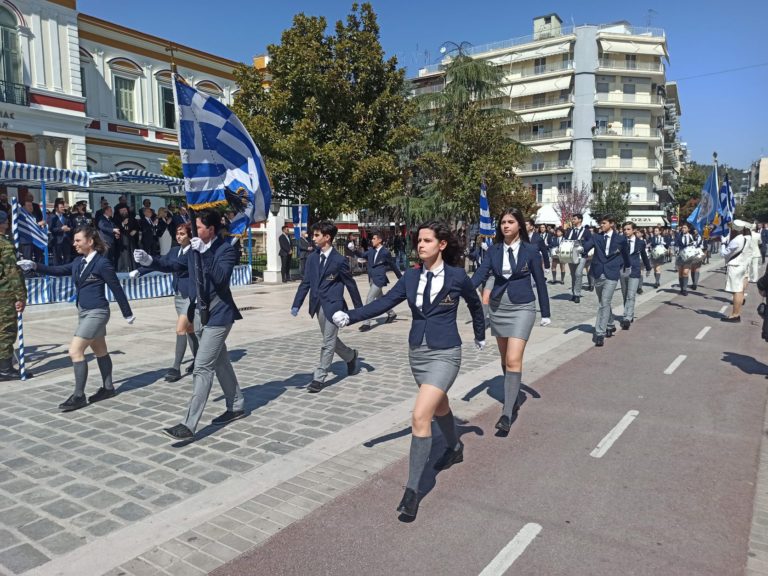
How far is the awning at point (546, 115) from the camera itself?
6356 cm

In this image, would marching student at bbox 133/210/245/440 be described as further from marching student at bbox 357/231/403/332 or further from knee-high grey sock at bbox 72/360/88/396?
marching student at bbox 357/231/403/332

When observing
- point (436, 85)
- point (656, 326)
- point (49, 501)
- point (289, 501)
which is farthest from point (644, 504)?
point (436, 85)

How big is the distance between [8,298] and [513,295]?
6.08 metres

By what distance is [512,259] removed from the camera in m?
5.97

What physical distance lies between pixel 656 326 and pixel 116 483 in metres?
10.8

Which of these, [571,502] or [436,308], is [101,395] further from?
[571,502]

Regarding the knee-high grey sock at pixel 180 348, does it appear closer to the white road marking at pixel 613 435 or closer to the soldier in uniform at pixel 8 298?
the soldier in uniform at pixel 8 298

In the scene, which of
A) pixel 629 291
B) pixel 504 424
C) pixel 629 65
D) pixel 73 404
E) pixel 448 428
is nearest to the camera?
pixel 448 428

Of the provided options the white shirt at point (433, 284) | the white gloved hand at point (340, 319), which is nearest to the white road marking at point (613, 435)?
the white shirt at point (433, 284)

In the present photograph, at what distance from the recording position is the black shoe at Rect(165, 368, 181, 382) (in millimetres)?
7371

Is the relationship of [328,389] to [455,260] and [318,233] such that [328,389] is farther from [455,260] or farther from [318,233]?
[455,260]

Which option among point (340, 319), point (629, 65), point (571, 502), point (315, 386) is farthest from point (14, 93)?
point (629, 65)

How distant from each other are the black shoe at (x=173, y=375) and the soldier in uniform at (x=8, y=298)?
1934 mm

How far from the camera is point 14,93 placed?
23.8 meters
